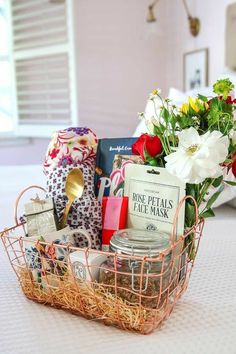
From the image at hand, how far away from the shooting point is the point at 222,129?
65 centimetres

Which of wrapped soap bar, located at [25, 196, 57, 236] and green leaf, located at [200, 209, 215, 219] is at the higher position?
green leaf, located at [200, 209, 215, 219]

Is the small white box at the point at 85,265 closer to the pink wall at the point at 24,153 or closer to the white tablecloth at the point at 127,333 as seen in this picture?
the white tablecloth at the point at 127,333

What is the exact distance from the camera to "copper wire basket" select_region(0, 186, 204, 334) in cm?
62

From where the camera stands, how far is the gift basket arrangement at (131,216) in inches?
24.3

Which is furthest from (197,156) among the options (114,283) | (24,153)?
(24,153)

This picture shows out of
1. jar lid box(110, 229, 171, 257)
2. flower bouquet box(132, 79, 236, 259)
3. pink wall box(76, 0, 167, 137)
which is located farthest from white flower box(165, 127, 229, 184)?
pink wall box(76, 0, 167, 137)

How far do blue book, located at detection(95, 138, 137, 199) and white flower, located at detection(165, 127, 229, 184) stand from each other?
0.21 metres

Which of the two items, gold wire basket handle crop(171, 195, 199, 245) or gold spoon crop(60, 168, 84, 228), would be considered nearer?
gold wire basket handle crop(171, 195, 199, 245)

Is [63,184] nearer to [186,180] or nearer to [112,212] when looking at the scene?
[112,212]

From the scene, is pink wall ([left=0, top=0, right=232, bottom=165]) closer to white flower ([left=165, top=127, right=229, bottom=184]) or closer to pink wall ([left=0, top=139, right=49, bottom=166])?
pink wall ([left=0, top=139, right=49, bottom=166])

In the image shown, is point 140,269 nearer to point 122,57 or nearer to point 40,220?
point 40,220

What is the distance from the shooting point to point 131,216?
74 cm

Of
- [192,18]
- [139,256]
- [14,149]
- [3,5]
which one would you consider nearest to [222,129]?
[139,256]

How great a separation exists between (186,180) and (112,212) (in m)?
0.19
